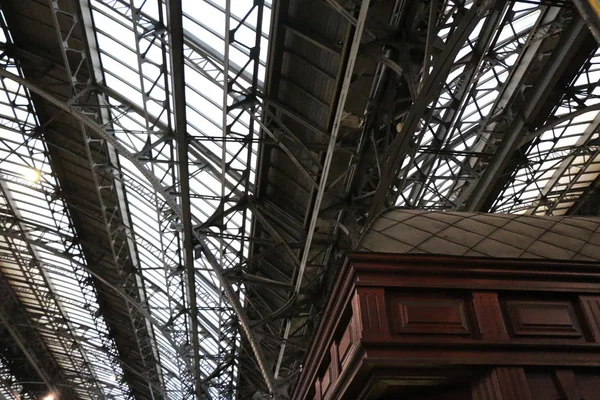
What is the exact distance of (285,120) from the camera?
15648 millimetres

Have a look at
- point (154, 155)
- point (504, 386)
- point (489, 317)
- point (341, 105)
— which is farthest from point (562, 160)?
point (504, 386)

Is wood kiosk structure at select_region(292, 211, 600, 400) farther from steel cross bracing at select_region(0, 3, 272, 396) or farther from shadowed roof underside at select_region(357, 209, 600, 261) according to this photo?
steel cross bracing at select_region(0, 3, 272, 396)

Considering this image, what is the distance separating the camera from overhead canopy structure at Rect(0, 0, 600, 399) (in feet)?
42.0

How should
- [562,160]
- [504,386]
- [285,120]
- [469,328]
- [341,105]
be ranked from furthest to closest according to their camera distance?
[562,160] < [285,120] < [341,105] < [469,328] < [504,386]

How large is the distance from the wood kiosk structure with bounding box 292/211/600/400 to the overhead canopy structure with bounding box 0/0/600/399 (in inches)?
229

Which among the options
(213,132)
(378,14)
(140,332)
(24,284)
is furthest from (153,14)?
(24,284)

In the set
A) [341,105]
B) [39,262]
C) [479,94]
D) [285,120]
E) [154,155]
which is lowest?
[341,105]

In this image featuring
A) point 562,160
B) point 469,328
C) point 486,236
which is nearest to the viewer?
point 469,328

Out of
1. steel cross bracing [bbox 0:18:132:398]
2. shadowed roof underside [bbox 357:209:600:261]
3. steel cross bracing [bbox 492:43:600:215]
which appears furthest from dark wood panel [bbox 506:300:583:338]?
steel cross bracing [bbox 0:18:132:398]

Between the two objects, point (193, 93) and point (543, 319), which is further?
point (193, 93)

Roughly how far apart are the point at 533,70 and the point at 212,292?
1554cm

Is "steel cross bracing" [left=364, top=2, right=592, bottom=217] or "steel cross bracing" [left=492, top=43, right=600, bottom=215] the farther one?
"steel cross bracing" [left=492, top=43, right=600, bottom=215]

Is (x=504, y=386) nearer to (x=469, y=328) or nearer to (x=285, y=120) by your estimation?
(x=469, y=328)

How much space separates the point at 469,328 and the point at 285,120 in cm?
1270
